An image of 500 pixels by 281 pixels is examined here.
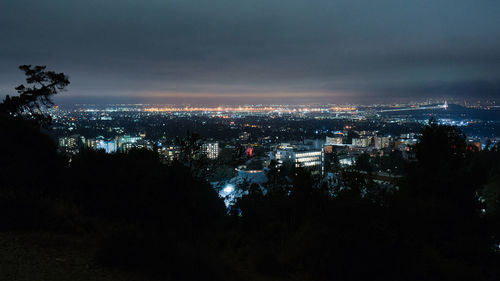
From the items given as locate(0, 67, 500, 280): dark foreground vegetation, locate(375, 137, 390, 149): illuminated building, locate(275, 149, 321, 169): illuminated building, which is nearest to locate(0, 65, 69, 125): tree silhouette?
locate(0, 67, 500, 280): dark foreground vegetation

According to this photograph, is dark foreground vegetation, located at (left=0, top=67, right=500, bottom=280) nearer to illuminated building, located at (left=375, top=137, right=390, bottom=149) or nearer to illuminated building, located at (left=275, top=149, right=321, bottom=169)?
illuminated building, located at (left=275, top=149, right=321, bottom=169)

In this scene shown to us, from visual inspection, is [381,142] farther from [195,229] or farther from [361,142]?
[195,229]

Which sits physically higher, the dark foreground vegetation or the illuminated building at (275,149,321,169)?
the dark foreground vegetation

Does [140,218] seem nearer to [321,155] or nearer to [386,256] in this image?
[386,256]

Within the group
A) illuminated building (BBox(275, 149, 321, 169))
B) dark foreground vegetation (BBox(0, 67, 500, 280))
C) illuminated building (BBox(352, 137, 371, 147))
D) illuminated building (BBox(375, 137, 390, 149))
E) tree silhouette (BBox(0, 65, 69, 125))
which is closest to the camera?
dark foreground vegetation (BBox(0, 67, 500, 280))

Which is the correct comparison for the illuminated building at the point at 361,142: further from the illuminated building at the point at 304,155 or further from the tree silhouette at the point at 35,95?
the tree silhouette at the point at 35,95

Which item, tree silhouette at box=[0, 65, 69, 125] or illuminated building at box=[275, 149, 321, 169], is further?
illuminated building at box=[275, 149, 321, 169]

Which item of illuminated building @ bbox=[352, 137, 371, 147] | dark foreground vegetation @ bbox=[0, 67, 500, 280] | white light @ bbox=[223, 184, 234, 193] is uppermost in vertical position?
dark foreground vegetation @ bbox=[0, 67, 500, 280]

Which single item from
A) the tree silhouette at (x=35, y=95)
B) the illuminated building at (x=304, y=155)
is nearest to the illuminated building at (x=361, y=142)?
the illuminated building at (x=304, y=155)

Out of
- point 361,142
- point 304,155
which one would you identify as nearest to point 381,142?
point 361,142
